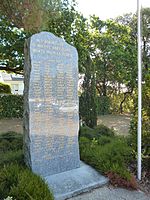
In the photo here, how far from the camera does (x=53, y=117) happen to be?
4.87 metres

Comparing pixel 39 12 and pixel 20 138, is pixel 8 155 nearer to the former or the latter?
pixel 20 138

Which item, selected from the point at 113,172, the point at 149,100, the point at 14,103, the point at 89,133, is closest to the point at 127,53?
the point at 14,103

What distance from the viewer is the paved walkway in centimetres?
428

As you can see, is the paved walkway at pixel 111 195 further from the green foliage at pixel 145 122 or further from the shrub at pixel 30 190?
the green foliage at pixel 145 122

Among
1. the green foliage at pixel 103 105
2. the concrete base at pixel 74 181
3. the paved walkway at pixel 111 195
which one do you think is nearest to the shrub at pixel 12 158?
the concrete base at pixel 74 181

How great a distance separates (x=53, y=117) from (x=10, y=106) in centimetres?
1258

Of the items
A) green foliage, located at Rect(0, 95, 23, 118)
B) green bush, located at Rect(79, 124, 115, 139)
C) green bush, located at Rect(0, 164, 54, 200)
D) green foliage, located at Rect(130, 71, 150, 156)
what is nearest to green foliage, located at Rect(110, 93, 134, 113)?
green foliage, located at Rect(0, 95, 23, 118)

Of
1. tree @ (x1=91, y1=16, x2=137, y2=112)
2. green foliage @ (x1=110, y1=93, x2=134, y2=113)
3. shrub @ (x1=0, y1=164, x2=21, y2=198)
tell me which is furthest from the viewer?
green foliage @ (x1=110, y1=93, x2=134, y2=113)

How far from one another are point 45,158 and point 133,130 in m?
2.13

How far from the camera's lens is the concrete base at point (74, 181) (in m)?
4.21

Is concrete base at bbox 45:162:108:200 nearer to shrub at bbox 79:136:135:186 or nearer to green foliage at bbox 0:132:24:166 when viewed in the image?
shrub at bbox 79:136:135:186

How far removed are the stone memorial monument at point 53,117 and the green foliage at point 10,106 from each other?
12.3 meters

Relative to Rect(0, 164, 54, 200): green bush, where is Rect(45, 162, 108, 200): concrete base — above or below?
below

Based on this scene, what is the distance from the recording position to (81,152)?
5758mm
